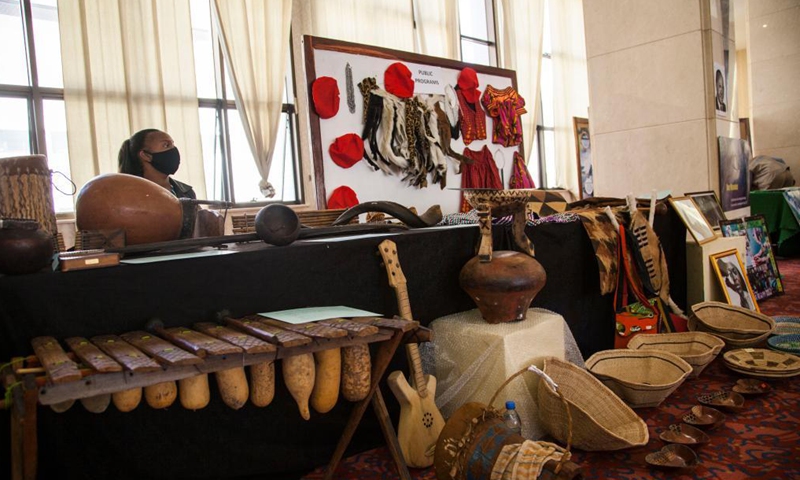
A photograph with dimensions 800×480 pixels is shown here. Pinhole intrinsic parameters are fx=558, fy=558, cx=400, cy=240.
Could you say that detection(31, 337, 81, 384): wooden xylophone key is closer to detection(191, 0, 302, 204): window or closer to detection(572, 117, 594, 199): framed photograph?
detection(191, 0, 302, 204): window

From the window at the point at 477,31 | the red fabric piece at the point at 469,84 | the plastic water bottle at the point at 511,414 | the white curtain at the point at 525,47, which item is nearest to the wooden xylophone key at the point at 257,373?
the plastic water bottle at the point at 511,414

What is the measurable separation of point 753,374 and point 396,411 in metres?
1.66

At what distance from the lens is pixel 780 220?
254 inches

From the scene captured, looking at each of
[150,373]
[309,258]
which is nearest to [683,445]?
[309,258]

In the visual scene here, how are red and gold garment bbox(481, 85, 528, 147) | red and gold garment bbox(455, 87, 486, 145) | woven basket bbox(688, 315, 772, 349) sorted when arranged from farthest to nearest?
red and gold garment bbox(481, 85, 528, 147) → red and gold garment bbox(455, 87, 486, 145) → woven basket bbox(688, 315, 772, 349)

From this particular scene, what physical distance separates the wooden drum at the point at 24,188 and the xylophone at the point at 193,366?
47 cm

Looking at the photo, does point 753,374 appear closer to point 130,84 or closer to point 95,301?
point 95,301

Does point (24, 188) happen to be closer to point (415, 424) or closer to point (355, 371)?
point (355, 371)

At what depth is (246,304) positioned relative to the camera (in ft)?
5.86

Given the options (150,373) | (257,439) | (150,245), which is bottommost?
(257,439)

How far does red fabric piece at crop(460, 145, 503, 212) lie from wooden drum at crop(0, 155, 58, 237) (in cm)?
366

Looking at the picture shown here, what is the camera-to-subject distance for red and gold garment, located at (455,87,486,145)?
16.3ft

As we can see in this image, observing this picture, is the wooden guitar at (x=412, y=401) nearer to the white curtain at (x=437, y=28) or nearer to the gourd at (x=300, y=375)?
the gourd at (x=300, y=375)

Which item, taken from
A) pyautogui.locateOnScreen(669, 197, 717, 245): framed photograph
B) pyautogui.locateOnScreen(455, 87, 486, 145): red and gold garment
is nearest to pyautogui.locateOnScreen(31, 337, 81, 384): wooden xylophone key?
pyautogui.locateOnScreen(669, 197, 717, 245): framed photograph
